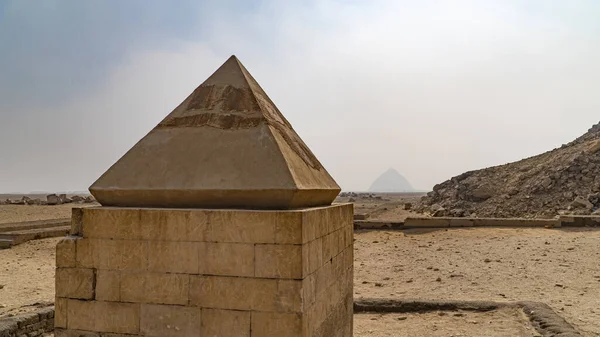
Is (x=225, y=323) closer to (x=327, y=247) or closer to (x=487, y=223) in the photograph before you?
(x=327, y=247)

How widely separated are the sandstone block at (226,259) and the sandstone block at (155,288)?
0.19m

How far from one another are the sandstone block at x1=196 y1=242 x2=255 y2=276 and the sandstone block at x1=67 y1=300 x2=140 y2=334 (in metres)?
0.65

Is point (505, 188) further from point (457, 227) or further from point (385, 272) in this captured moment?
point (385, 272)

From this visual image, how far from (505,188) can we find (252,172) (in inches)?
788

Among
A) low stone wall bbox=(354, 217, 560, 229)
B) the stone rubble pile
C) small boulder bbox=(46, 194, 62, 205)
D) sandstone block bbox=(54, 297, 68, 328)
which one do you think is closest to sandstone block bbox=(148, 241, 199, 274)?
sandstone block bbox=(54, 297, 68, 328)

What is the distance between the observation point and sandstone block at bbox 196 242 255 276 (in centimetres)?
324

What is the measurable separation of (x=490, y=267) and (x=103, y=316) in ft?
28.9

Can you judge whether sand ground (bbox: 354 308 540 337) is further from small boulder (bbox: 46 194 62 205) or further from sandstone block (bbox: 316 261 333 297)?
small boulder (bbox: 46 194 62 205)

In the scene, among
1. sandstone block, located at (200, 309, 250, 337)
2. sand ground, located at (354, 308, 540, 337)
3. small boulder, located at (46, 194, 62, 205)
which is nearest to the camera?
sandstone block, located at (200, 309, 250, 337)

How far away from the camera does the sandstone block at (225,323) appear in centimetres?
322

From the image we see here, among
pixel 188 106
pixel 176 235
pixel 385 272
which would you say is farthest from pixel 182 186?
pixel 385 272

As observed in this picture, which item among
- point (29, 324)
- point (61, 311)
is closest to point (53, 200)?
point (29, 324)

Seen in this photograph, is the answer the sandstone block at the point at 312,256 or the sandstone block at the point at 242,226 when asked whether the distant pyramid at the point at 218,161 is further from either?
the sandstone block at the point at 312,256

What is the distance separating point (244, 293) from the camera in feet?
10.6
